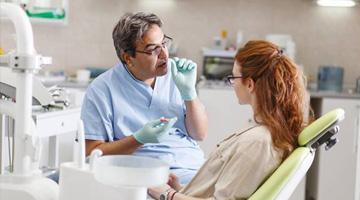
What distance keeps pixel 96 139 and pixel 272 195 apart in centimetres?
83

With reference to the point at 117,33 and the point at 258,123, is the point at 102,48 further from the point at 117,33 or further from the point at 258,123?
the point at 258,123

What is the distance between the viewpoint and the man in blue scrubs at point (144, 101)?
2201 mm

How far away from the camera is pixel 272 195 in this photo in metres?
1.58

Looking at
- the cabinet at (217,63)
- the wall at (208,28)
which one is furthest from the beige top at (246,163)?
the wall at (208,28)

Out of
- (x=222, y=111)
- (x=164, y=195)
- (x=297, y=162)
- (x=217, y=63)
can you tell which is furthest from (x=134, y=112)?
(x=217, y=63)

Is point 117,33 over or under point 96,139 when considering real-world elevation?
over

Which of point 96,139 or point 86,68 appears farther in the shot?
point 86,68

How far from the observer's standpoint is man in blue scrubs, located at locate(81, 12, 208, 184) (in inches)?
86.7

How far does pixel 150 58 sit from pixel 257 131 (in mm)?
682

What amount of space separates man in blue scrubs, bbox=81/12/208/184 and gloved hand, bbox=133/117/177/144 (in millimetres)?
83

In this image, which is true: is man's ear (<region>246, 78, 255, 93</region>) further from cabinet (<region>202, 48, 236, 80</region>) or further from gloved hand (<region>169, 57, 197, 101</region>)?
cabinet (<region>202, 48, 236, 80</region>)

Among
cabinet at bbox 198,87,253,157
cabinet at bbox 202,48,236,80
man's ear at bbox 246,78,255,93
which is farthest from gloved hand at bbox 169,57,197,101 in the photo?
cabinet at bbox 202,48,236,80

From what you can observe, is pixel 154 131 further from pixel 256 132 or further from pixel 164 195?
pixel 256 132

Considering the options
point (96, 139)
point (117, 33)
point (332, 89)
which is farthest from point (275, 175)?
point (332, 89)
